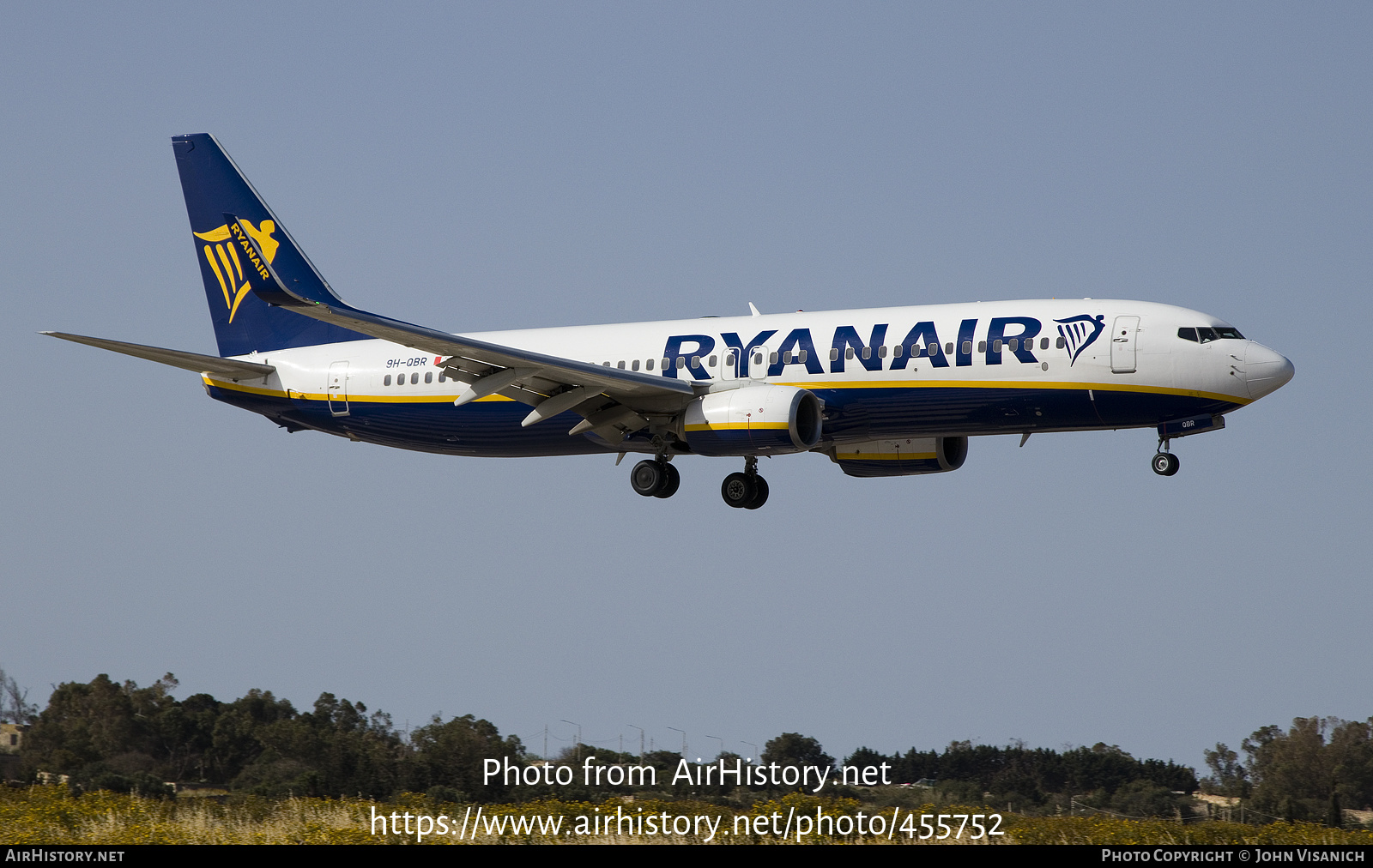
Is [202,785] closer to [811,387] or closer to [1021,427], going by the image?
[811,387]

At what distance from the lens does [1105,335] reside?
37781 mm

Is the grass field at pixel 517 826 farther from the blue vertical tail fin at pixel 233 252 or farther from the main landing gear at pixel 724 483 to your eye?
the blue vertical tail fin at pixel 233 252

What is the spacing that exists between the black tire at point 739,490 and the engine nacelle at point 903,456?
8.75ft

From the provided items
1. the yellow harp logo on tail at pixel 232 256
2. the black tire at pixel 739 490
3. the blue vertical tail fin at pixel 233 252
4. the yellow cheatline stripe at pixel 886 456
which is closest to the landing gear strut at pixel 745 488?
the black tire at pixel 739 490

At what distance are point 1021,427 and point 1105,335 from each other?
307 centimetres

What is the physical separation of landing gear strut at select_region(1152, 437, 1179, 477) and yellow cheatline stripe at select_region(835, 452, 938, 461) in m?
6.82

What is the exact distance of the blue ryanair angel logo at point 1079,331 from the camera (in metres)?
37.8

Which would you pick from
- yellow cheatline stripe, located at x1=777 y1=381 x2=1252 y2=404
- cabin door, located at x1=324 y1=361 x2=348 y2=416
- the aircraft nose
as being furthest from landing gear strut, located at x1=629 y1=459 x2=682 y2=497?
the aircraft nose

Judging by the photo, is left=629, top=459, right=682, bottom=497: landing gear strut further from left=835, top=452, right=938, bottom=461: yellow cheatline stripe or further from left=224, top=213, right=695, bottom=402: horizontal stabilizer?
left=835, top=452, right=938, bottom=461: yellow cheatline stripe

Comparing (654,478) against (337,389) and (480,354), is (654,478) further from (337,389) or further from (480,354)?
(337,389)

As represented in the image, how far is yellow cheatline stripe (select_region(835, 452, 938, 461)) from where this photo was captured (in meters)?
44.1

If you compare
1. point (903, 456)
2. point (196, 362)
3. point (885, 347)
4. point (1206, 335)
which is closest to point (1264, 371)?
point (1206, 335)

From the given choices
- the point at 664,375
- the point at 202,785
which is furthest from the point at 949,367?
the point at 202,785
